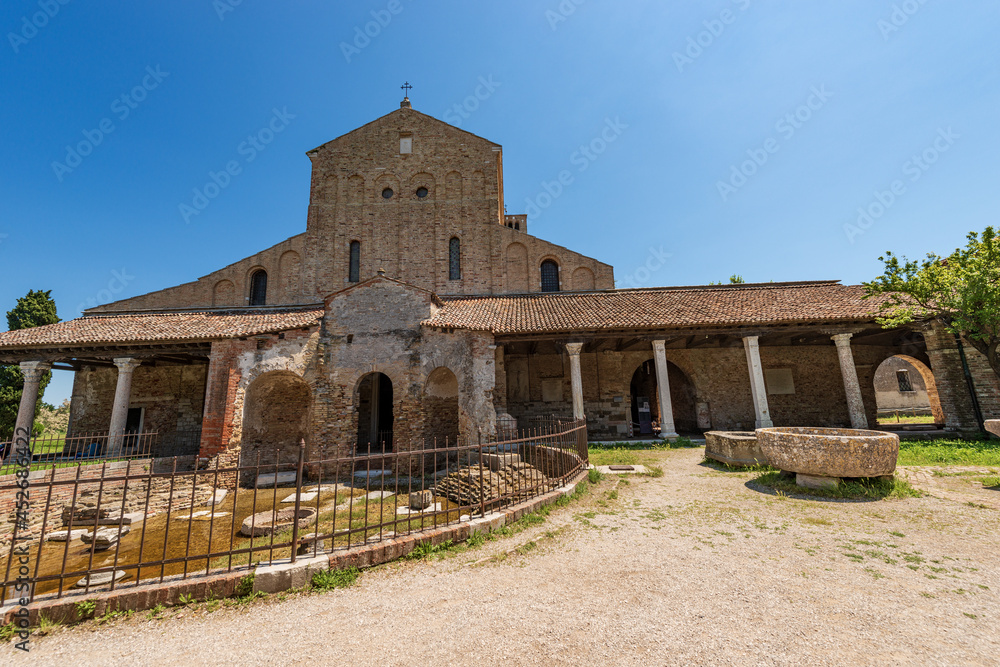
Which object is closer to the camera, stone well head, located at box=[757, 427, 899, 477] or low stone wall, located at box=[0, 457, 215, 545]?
stone well head, located at box=[757, 427, 899, 477]

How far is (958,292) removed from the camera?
11.5m

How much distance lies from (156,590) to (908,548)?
7636 millimetres

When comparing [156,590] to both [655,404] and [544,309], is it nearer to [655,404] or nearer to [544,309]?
[544,309]

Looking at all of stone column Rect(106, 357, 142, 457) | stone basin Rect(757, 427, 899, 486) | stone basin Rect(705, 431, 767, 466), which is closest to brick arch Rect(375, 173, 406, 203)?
stone column Rect(106, 357, 142, 457)

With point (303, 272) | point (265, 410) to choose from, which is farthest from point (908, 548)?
point (303, 272)

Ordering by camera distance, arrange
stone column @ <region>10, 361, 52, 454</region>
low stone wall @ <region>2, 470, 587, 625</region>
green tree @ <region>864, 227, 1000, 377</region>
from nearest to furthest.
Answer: low stone wall @ <region>2, 470, 587, 625</region> < green tree @ <region>864, 227, 1000, 377</region> < stone column @ <region>10, 361, 52, 454</region>

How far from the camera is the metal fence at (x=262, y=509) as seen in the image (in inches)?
203

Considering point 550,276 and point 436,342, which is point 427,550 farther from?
point 550,276

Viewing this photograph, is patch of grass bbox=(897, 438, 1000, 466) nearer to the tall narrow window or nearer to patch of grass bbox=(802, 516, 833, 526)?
patch of grass bbox=(802, 516, 833, 526)

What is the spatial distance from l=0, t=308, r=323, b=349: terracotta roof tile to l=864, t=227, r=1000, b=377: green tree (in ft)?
61.7

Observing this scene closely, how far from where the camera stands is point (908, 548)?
A: 13.9 ft

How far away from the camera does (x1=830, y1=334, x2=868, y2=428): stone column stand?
43.4 ft

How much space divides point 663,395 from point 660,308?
3633mm

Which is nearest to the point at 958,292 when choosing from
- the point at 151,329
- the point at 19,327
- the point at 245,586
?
the point at 245,586
